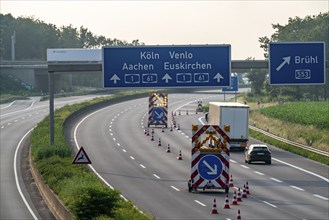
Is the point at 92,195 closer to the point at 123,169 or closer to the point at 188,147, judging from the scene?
the point at 123,169

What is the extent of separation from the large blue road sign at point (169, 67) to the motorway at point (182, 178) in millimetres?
5679

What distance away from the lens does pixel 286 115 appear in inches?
3393

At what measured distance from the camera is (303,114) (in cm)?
8262

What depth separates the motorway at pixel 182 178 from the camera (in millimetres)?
39812

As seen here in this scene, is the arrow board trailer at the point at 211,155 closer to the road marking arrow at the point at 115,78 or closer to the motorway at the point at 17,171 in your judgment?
the road marking arrow at the point at 115,78

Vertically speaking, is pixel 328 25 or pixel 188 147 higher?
pixel 328 25

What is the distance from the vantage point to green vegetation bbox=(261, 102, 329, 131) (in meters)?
77.0

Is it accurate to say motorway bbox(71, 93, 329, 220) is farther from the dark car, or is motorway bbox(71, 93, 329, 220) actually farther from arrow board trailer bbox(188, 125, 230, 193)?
arrow board trailer bbox(188, 125, 230, 193)

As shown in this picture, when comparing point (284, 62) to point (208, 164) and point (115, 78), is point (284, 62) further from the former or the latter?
point (208, 164)

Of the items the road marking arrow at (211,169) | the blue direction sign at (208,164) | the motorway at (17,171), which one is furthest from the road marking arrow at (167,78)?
the blue direction sign at (208,164)

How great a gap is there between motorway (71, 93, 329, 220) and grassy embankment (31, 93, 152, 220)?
9.31ft

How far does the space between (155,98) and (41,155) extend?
3351 cm

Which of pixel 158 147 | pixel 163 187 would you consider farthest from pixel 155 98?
pixel 163 187

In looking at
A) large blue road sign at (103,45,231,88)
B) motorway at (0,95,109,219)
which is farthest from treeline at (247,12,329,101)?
large blue road sign at (103,45,231,88)
